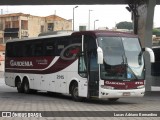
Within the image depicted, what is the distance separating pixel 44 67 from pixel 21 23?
89.3m

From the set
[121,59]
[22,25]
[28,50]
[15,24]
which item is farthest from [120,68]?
[15,24]

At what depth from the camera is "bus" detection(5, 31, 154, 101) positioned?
1969 centimetres

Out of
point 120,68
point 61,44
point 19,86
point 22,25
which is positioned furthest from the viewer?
point 22,25

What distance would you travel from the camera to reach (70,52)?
22.1m

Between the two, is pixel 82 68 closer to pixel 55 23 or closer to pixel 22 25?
pixel 22 25

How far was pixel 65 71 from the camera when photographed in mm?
22641

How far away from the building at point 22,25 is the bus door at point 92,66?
89.9m

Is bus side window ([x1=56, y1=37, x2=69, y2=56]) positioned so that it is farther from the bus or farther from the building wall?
the building wall

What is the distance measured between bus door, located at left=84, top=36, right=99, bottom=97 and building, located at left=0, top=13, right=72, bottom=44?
89.9 meters

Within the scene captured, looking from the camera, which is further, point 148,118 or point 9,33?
point 9,33

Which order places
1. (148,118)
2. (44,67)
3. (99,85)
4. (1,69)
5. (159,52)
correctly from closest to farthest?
(148,118)
(99,85)
(44,67)
(159,52)
(1,69)

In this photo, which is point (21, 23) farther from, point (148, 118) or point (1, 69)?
point (148, 118)

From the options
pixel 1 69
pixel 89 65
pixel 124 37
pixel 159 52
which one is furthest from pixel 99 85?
pixel 1 69

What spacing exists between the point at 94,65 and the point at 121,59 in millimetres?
1210
